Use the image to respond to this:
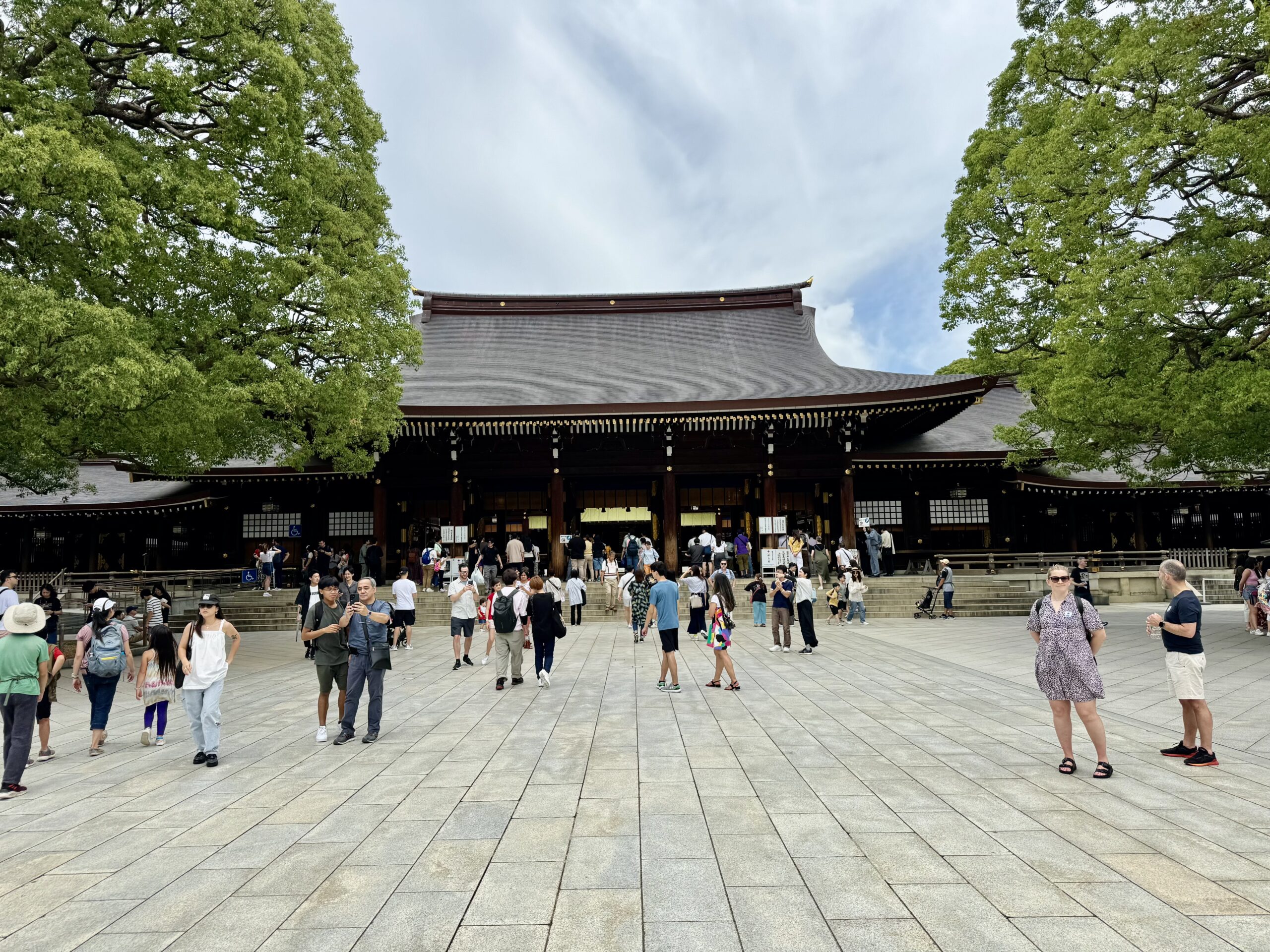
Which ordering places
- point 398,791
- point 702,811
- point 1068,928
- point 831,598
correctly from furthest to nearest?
point 831,598, point 398,791, point 702,811, point 1068,928

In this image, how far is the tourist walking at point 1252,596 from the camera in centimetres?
1288

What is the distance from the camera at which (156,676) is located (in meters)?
6.75

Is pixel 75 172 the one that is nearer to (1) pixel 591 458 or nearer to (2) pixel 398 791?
(2) pixel 398 791

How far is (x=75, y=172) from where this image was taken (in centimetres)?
867

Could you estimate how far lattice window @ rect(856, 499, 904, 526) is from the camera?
22.8m

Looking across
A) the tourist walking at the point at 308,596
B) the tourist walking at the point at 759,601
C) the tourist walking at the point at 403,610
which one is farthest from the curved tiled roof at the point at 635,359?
the tourist walking at the point at 403,610

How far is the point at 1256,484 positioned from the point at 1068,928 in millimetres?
26743

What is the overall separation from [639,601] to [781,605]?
2906 mm

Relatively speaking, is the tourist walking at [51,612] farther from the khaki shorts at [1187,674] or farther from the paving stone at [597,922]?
the khaki shorts at [1187,674]

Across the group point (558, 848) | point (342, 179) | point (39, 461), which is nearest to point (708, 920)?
point (558, 848)

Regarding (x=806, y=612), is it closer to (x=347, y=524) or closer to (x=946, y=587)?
(x=946, y=587)

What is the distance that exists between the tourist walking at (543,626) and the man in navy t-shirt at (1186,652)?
6.49 m

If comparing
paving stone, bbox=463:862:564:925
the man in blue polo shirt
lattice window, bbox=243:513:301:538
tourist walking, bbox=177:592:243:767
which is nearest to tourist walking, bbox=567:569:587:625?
the man in blue polo shirt

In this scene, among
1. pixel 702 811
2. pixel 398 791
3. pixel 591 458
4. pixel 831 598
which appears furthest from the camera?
pixel 591 458
